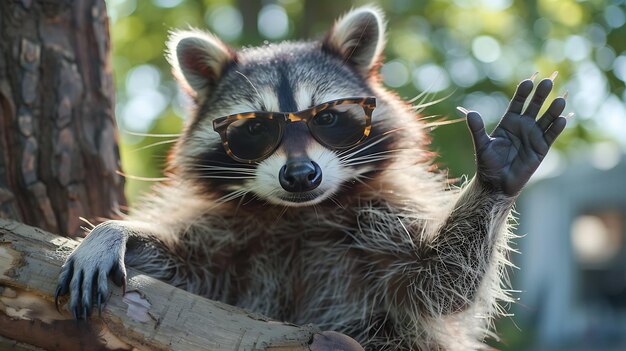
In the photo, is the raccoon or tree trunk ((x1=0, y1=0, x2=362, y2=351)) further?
the raccoon

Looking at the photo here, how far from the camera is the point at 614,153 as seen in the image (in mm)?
12023

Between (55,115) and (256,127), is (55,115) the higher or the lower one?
the lower one

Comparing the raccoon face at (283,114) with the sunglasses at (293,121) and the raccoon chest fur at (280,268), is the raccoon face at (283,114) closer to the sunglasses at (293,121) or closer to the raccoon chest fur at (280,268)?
the sunglasses at (293,121)

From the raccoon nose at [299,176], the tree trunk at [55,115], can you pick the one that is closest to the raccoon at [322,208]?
the raccoon nose at [299,176]

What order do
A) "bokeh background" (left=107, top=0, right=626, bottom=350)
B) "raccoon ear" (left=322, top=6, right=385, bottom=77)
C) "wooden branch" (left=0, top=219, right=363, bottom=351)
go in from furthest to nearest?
"bokeh background" (left=107, top=0, right=626, bottom=350) < "raccoon ear" (left=322, top=6, right=385, bottom=77) < "wooden branch" (left=0, top=219, right=363, bottom=351)

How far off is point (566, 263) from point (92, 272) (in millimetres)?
11996

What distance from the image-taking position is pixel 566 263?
13.0m

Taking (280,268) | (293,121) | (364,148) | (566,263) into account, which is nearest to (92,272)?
(293,121)

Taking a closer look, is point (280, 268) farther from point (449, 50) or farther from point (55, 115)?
point (449, 50)

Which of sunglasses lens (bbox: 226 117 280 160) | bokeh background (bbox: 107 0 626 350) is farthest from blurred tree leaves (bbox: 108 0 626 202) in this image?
sunglasses lens (bbox: 226 117 280 160)

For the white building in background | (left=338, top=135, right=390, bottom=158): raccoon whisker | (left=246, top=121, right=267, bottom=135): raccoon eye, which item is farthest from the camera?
the white building in background

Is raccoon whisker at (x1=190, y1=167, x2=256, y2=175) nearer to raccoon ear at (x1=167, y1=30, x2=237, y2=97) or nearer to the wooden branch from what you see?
raccoon ear at (x1=167, y1=30, x2=237, y2=97)

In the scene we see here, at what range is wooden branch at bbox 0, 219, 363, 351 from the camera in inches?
86.6

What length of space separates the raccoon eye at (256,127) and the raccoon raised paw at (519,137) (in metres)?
0.78
